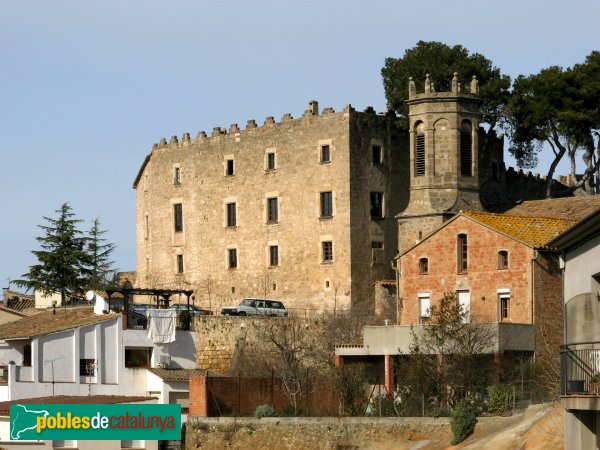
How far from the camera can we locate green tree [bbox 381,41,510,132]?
70312mm

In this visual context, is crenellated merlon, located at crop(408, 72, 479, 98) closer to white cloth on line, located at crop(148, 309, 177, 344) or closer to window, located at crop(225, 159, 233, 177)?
window, located at crop(225, 159, 233, 177)

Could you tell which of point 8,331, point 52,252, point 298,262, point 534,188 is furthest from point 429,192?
point 52,252

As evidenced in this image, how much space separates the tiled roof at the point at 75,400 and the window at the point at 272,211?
16724 mm

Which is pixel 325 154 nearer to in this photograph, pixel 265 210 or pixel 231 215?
pixel 265 210

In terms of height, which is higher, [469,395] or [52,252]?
[52,252]

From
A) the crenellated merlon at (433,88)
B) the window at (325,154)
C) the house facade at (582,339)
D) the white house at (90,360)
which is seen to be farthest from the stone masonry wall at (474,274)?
the house facade at (582,339)

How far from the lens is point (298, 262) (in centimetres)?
6975

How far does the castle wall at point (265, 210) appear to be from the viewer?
6806 cm

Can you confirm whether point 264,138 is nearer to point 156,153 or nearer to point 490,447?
point 156,153

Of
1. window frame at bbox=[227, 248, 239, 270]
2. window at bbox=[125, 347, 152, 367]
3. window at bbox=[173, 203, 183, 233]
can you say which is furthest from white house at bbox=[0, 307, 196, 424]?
window at bbox=[173, 203, 183, 233]

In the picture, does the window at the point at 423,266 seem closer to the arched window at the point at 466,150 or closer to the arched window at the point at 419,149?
the arched window at the point at 419,149

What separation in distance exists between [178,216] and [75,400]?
23.8m

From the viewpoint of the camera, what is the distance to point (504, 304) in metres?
54.5

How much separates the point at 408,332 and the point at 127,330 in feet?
43.5
